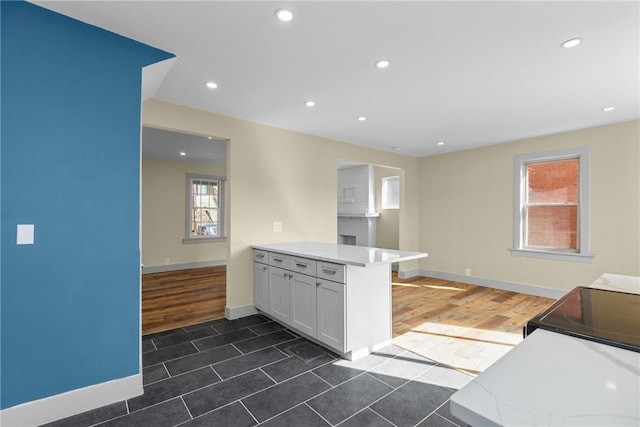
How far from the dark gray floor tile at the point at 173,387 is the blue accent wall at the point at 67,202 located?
19 centimetres

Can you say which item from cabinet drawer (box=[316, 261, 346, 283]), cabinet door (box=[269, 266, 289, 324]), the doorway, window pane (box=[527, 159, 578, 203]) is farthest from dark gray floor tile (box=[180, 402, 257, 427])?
window pane (box=[527, 159, 578, 203])

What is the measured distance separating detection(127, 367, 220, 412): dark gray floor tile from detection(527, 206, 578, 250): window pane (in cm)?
500

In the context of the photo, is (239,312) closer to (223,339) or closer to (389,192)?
(223,339)

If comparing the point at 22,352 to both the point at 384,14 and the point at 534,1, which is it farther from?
the point at 534,1

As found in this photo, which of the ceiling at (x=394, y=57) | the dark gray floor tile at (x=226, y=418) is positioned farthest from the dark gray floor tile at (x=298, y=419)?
the ceiling at (x=394, y=57)

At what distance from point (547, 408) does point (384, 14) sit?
6.65 feet

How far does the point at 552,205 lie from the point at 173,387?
5409 mm

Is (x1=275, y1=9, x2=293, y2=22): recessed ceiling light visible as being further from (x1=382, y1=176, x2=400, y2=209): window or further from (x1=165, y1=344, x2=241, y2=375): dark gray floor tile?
(x1=382, y1=176, x2=400, y2=209): window

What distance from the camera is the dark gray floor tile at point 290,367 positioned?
241cm

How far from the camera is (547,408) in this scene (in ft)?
1.94

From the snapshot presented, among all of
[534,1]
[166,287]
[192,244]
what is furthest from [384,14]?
[192,244]

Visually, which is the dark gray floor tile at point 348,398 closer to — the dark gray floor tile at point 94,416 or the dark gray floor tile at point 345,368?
the dark gray floor tile at point 345,368

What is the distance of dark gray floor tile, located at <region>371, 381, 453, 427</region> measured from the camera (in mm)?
1910

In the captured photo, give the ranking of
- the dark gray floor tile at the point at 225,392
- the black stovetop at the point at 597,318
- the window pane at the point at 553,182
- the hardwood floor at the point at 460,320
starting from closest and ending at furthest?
the black stovetop at the point at 597,318 < the dark gray floor tile at the point at 225,392 < the hardwood floor at the point at 460,320 < the window pane at the point at 553,182
